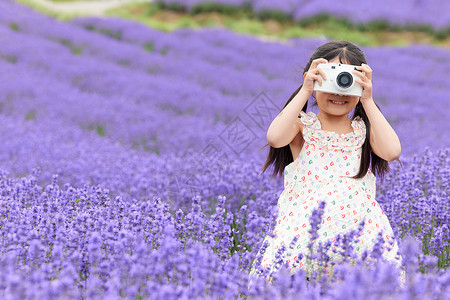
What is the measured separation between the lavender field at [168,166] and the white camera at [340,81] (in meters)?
0.32

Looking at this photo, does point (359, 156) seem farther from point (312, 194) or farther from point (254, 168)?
point (254, 168)

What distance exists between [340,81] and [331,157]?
1.26ft

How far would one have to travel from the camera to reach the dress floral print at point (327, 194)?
84.7 inches

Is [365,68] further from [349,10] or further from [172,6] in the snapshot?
[172,6]

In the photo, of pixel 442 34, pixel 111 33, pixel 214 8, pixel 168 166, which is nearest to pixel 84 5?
pixel 214 8

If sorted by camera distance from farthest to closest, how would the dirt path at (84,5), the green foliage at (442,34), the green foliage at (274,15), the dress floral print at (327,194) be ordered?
the dirt path at (84,5)
the green foliage at (274,15)
the green foliage at (442,34)
the dress floral print at (327,194)

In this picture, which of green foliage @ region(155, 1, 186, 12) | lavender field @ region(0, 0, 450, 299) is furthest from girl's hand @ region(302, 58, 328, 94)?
green foliage @ region(155, 1, 186, 12)

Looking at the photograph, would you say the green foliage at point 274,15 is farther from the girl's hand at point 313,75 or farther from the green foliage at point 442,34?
the girl's hand at point 313,75

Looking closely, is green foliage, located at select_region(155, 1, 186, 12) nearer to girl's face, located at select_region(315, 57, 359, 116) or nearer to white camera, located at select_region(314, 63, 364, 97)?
girl's face, located at select_region(315, 57, 359, 116)

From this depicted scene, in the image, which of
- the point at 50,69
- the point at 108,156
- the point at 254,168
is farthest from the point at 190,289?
the point at 50,69

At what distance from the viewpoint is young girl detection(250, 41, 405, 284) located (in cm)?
218

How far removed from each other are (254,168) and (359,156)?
1154 mm

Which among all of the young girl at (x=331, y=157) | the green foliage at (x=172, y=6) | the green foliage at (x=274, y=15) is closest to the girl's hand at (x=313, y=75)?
the young girl at (x=331, y=157)

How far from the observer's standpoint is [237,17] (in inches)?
679
